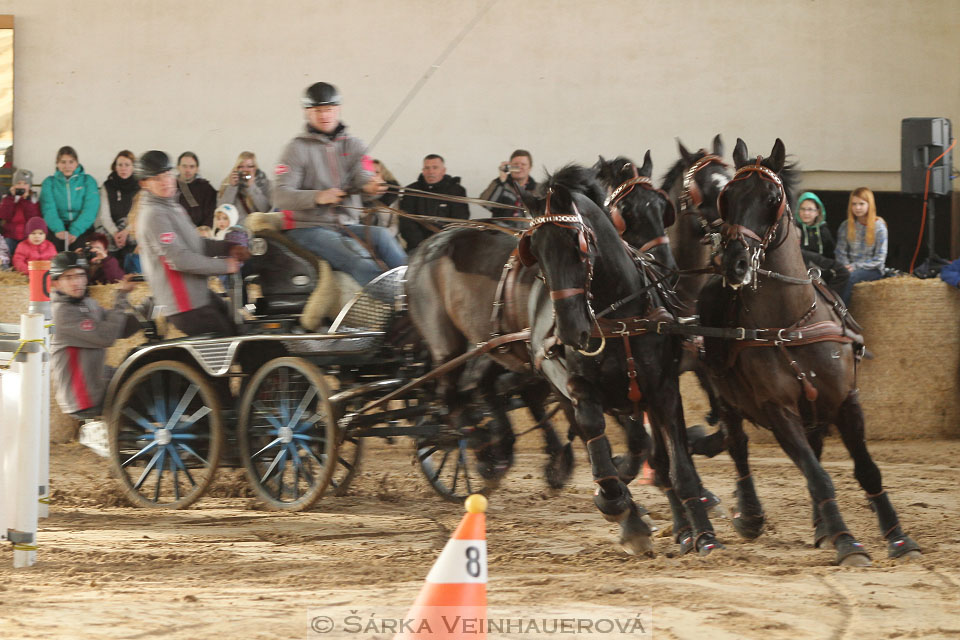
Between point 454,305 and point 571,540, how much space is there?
4.71 ft

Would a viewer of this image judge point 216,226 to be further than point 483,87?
No

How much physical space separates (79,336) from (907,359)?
21.1 feet

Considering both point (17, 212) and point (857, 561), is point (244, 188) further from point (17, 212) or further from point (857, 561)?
point (857, 561)

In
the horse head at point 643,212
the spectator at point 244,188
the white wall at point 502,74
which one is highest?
the white wall at point 502,74

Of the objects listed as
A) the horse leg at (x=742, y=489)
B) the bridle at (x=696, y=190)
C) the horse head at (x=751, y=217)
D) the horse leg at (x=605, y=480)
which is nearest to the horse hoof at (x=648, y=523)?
the horse leg at (x=605, y=480)

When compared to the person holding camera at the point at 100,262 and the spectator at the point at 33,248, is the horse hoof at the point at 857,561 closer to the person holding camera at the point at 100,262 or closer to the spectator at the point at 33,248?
the person holding camera at the point at 100,262

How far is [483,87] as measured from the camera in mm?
12156

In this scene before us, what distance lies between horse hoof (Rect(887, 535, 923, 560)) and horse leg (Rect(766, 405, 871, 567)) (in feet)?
0.75

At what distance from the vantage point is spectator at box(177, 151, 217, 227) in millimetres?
10523

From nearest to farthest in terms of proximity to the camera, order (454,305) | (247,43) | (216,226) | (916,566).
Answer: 1. (916,566)
2. (454,305)
3. (216,226)
4. (247,43)

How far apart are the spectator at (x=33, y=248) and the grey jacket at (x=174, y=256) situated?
3612mm

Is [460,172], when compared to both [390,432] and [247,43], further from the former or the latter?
[390,432]

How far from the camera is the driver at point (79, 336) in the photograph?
736 centimetres

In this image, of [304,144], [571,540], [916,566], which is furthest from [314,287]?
[916,566]
